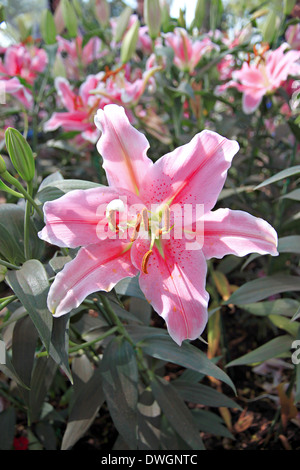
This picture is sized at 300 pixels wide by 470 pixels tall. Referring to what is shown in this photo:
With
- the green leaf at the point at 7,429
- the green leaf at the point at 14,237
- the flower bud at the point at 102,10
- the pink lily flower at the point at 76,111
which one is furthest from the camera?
the flower bud at the point at 102,10

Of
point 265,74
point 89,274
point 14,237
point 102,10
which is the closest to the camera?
point 89,274

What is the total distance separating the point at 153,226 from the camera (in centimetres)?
57

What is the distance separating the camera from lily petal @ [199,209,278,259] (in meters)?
0.52

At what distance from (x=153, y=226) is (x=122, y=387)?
0.31 meters

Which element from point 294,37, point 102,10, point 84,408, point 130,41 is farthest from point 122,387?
point 102,10

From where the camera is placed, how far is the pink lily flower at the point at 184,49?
1130 mm

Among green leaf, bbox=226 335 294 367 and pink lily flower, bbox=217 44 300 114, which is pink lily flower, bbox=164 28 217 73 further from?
green leaf, bbox=226 335 294 367

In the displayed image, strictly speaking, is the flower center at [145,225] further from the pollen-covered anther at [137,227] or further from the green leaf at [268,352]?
the green leaf at [268,352]

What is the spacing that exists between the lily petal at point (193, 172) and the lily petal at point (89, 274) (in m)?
0.09

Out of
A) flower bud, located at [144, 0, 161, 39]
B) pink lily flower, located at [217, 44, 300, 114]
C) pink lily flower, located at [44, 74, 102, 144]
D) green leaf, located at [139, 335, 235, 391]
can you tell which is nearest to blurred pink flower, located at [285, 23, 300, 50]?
pink lily flower, located at [217, 44, 300, 114]

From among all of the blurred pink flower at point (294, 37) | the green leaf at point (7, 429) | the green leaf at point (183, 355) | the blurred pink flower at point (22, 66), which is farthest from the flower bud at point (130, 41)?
the green leaf at point (7, 429)

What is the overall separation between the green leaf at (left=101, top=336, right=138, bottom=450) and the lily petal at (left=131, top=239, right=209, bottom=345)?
203 mm

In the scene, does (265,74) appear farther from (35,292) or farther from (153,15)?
(35,292)

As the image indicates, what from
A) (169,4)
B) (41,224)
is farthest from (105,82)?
(41,224)
